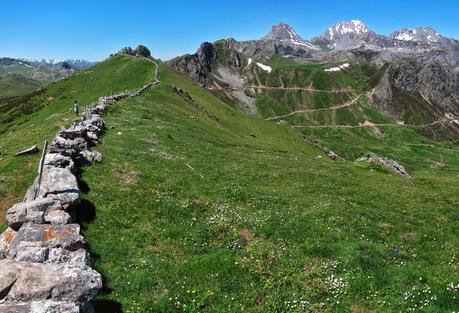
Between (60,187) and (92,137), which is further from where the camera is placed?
(92,137)

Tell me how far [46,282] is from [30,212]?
7.80 meters

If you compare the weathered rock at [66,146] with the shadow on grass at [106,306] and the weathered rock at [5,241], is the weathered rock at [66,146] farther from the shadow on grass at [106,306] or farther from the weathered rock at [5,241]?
the shadow on grass at [106,306]

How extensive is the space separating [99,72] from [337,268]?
13477cm

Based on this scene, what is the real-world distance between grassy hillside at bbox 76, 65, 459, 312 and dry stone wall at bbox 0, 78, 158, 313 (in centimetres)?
224

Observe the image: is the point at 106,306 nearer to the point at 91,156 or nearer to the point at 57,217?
the point at 57,217

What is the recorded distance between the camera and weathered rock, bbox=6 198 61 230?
2053cm

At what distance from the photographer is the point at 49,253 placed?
57.3ft

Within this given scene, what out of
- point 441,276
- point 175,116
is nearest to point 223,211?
point 441,276

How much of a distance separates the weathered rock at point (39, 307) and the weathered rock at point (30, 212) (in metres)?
7.93

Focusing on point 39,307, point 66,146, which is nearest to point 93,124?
point 66,146

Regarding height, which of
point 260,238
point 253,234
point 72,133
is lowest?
point 260,238

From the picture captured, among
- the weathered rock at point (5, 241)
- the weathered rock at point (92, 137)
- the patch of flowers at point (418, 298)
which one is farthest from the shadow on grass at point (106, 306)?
the weathered rock at point (92, 137)

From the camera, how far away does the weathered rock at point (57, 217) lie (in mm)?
20891

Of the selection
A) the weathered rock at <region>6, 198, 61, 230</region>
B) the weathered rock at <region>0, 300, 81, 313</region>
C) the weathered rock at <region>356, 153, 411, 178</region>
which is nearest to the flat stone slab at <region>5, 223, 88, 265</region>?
the weathered rock at <region>6, 198, 61, 230</region>
